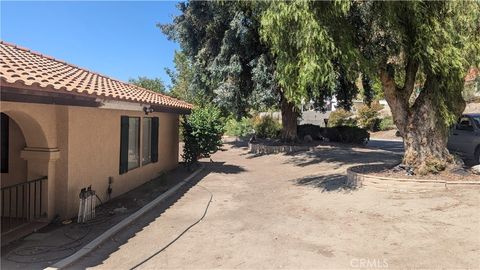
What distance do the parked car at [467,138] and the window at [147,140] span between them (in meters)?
9.10

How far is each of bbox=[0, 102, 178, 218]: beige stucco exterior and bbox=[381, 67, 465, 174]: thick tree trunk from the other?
6862mm

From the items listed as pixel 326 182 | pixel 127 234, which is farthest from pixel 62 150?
pixel 326 182

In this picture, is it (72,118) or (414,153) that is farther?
(414,153)


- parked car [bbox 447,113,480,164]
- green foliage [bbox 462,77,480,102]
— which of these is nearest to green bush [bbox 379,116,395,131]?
green foliage [bbox 462,77,480,102]

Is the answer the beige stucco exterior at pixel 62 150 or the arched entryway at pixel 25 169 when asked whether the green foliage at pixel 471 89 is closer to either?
the beige stucco exterior at pixel 62 150

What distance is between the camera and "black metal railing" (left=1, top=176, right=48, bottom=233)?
25.2 ft

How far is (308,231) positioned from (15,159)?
18.6 feet

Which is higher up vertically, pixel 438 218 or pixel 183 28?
pixel 183 28

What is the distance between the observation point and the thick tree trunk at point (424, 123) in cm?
1013

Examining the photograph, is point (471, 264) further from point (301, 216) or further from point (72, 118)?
point (72, 118)

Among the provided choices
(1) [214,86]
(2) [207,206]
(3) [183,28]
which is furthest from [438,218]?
(3) [183,28]

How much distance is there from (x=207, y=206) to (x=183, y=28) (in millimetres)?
14225

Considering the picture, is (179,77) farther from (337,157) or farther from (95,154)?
(95,154)

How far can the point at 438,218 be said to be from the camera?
753 cm
